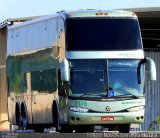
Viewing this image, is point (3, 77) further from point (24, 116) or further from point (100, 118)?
point (100, 118)

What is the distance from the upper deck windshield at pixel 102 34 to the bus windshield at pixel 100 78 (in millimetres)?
473

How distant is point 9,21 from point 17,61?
13430 millimetres

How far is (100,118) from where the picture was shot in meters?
24.3

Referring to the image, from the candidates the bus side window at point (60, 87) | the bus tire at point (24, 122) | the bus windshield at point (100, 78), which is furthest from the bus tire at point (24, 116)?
the bus windshield at point (100, 78)

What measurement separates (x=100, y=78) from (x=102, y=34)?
146 cm

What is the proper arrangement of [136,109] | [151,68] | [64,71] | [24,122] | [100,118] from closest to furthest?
[64,71], [100,118], [151,68], [136,109], [24,122]

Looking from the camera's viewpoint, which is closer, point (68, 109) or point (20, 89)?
point (68, 109)


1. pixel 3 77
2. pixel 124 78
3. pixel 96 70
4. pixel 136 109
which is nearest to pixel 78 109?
pixel 96 70

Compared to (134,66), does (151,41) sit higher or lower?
higher

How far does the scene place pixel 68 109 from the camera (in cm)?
2442

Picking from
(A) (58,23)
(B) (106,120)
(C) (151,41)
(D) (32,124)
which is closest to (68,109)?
(B) (106,120)

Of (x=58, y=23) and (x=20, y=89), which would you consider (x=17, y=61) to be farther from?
(x=58, y=23)

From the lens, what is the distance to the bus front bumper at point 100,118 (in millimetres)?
24261

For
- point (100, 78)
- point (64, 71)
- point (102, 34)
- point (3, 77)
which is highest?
point (3, 77)
